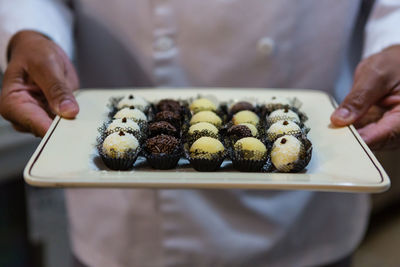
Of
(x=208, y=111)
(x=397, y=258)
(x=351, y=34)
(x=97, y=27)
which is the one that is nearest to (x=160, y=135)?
(x=208, y=111)

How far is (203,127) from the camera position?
1163mm

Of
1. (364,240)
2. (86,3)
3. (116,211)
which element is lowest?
(364,240)

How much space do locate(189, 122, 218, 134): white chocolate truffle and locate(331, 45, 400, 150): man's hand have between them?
0.96ft

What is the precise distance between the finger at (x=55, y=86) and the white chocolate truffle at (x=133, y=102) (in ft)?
0.54

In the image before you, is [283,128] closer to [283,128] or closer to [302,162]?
[283,128]

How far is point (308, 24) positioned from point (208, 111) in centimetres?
50

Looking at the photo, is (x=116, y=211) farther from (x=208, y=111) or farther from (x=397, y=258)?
(x=397, y=258)

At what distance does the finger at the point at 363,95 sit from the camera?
3.69ft

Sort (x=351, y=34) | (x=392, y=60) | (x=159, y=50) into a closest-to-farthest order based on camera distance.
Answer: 1. (x=392, y=60)
2. (x=159, y=50)
3. (x=351, y=34)

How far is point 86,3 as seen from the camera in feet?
5.05

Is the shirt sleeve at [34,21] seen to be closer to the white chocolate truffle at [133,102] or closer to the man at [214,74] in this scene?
the man at [214,74]

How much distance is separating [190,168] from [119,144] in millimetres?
165

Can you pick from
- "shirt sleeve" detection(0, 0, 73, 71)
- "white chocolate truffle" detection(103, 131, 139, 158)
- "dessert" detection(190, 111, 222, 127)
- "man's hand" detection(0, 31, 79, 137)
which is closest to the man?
"shirt sleeve" detection(0, 0, 73, 71)

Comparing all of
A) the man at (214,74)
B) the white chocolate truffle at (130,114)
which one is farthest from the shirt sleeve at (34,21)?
the white chocolate truffle at (130,114)
